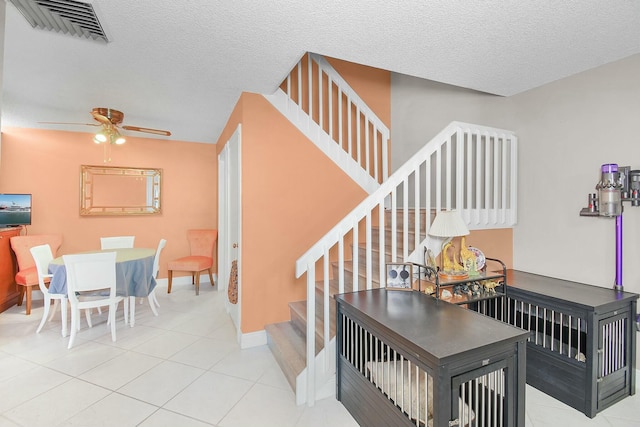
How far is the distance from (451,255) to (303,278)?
1578mm

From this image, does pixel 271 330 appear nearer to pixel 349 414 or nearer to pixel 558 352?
pixel 349 414

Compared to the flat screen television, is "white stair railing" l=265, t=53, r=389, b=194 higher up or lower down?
higher up

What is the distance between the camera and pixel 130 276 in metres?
3.38

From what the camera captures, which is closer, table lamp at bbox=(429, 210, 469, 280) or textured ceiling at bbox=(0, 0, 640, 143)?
textured ceiling at bbox=(0, 0, 640, 143)

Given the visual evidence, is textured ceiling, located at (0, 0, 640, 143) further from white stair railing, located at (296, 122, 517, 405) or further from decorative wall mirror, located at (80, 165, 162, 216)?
decorative wall mirror, located at (80, 165, 162, 216)

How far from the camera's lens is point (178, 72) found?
2.47m

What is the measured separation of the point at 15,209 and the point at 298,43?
4.92 m

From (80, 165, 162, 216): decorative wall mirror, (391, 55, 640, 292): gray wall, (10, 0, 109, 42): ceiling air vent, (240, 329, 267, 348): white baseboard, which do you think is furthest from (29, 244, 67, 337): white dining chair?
(391, 55, 640, 292): gray wall

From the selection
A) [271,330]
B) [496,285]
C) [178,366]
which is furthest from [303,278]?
[496,285]

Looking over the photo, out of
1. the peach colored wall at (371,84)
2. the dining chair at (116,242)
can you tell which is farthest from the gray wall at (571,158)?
the dining chair at (116,242)

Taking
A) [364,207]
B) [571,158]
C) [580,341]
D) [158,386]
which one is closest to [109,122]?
Result: [158,386]

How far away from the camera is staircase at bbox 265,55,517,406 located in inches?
85.4

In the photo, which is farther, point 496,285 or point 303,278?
point 303,278

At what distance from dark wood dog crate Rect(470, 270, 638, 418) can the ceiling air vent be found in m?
3.52
